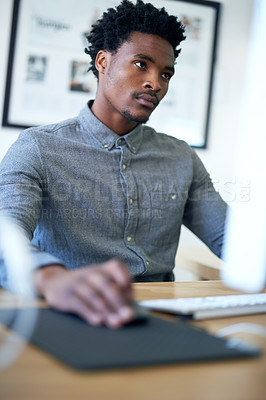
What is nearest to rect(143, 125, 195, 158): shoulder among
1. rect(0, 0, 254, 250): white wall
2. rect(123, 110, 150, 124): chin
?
rect(123, 110, 150, 124): chin

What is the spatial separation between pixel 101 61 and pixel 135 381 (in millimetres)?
1337

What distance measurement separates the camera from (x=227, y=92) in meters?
2.71

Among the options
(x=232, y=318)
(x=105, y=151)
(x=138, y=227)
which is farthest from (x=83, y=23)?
(x=232, y=318)

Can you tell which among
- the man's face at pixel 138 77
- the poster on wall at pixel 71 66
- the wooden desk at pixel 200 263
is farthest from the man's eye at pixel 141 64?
the poster on wall at pixel 71 66

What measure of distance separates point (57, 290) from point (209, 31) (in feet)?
7.40

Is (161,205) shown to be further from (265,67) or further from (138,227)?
(265,67)

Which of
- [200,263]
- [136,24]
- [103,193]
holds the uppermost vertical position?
[136,24]

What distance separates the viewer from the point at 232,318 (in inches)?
30.7

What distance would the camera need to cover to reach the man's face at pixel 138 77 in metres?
1.49

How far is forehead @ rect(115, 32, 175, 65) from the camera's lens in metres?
1.51

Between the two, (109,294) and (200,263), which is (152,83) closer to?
(200,263)

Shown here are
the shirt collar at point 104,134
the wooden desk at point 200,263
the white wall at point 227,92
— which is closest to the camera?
the shirt collar at point 104,134

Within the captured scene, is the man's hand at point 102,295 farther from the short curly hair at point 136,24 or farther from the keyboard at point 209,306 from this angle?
the short curly hair at point 136,24

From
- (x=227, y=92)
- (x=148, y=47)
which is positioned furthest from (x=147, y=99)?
(x=227, y=92)
